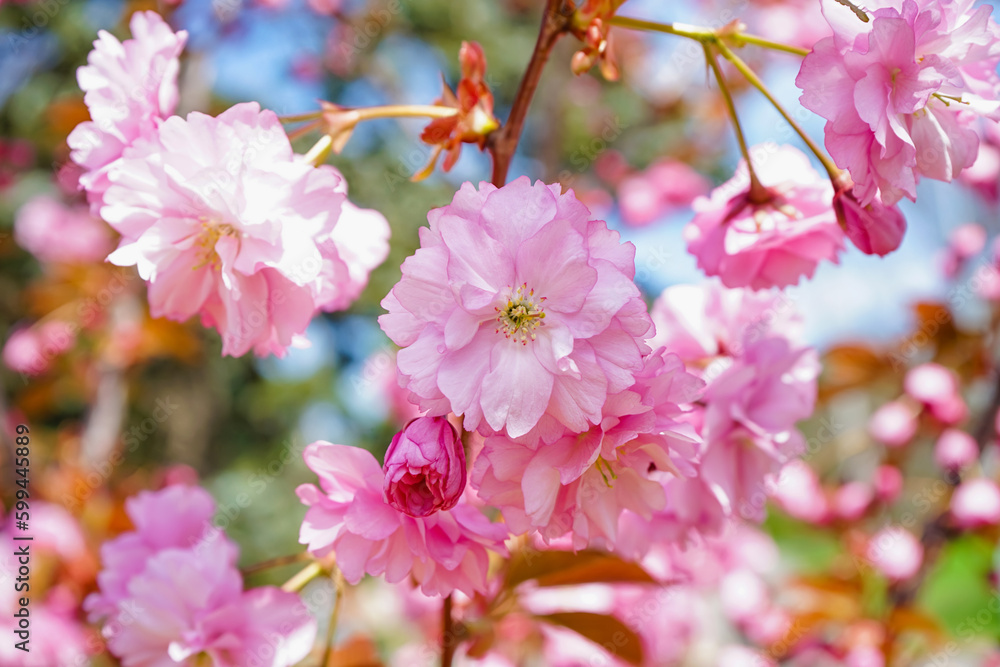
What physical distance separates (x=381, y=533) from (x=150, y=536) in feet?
1.36

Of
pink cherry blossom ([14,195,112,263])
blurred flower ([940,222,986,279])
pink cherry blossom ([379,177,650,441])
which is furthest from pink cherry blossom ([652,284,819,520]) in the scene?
pink cherry blossom ([14,195,112,263])

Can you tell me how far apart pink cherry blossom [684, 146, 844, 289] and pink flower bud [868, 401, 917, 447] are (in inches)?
48.8

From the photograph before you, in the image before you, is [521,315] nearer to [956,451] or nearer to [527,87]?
[527,87]

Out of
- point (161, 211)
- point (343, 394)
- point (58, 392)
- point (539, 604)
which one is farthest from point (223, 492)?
point (161, 211)

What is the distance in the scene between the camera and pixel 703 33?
70 cm

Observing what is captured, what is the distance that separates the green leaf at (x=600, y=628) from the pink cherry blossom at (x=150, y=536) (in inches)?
17.3

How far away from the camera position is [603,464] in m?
0.65

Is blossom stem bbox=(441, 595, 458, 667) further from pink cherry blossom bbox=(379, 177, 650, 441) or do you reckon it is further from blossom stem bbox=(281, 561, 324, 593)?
pink cherry blossom bbox=(379, 177, 650, 441)

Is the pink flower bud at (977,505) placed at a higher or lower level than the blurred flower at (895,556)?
higher

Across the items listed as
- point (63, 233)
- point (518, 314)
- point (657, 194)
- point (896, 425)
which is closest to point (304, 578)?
point (518, 314)

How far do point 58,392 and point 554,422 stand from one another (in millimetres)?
2543

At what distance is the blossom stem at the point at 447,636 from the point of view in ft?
2.56

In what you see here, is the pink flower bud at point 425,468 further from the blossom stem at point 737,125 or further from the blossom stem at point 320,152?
the blossom stem at point 737,125

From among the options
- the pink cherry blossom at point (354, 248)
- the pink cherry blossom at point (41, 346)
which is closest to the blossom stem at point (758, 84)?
the pink cherry blossom at point (354, 248)
